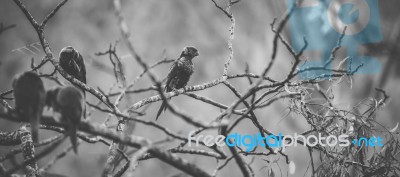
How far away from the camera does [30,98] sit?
162 cm

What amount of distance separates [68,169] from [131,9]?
2.95 m

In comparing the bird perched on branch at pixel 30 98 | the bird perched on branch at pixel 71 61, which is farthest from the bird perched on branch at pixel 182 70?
the bird perched on branch at pixel 30 98

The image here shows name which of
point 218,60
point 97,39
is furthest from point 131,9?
point 218,60

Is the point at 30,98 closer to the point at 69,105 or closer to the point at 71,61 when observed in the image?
the point at 69,105

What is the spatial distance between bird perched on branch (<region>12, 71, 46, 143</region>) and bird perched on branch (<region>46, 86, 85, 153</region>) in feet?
0.26

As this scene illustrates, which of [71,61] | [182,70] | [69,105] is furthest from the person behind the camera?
[182,70]

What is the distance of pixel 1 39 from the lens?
228 inches

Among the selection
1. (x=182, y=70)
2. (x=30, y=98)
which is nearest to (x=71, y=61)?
(x=182, y=70)

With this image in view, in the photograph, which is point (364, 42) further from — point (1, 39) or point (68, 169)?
point (1, 39)

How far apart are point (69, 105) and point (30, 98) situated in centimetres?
20

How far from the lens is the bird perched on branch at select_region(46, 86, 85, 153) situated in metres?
1.49

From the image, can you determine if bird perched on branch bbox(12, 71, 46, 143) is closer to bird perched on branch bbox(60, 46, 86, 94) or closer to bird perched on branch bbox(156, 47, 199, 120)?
bird perched on branch bbox(60, 46, 86, 94)

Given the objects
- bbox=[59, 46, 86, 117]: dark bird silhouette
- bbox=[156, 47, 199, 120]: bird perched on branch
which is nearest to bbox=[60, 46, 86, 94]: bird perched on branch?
bbox=[59, 46, 86, 117]: dark bird silhouette

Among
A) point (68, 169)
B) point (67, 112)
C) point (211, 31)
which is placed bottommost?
point (67, 112)
